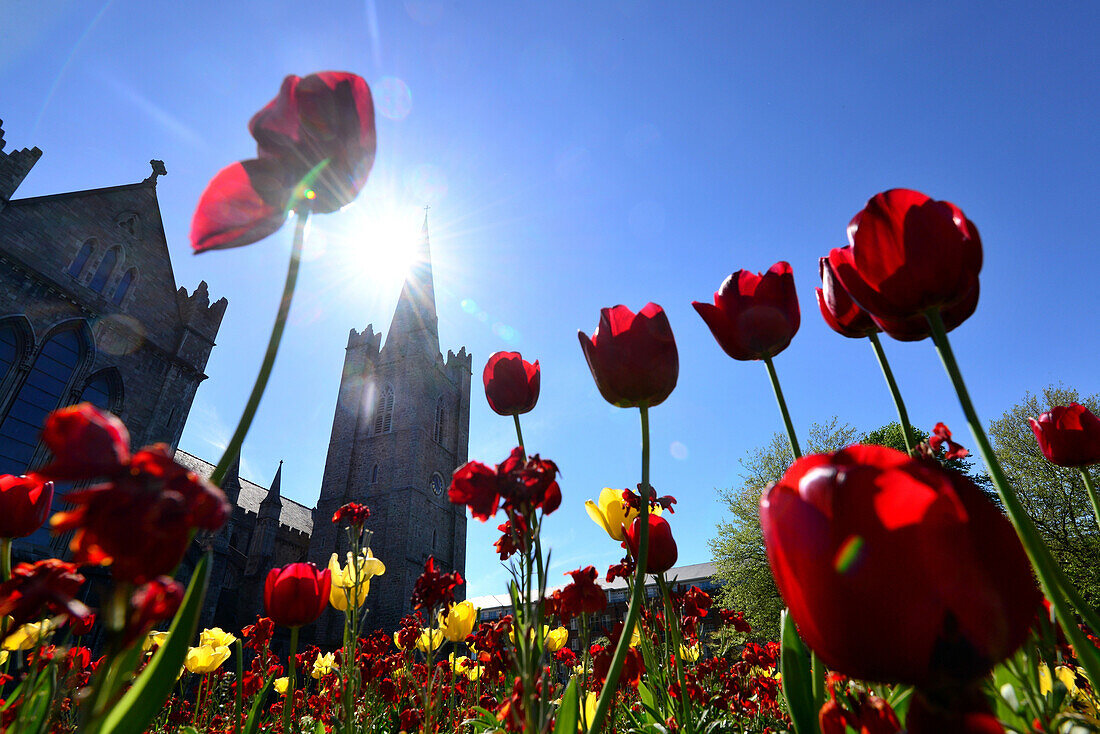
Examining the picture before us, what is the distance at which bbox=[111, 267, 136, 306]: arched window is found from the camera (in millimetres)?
13948

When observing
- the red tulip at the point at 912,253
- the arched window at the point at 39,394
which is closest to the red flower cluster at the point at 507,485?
the red tulip at the point at 912,253

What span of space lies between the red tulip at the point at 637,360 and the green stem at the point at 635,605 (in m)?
0.06

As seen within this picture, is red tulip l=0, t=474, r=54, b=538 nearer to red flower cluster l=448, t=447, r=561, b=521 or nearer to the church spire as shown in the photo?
red flower cluster l=448, t=447, r=561, b=521

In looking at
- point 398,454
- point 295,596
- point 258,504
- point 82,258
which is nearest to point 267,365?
point 295,596

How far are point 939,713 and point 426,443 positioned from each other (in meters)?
27.8

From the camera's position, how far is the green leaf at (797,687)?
85 cm

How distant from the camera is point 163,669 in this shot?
60 centimetres

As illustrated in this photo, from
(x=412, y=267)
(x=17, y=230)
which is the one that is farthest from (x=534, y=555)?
(x=412, y=267)

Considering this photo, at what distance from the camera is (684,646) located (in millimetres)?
3326

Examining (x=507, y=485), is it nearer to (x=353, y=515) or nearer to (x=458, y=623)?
(x=353, y=515)

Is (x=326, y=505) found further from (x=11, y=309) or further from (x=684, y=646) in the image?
(x=684, y=646)

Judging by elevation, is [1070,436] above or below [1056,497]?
below

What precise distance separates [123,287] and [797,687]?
18.1 meters

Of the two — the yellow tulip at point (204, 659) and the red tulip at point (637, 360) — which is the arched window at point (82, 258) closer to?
the yellow tulip at point (204, 659)
